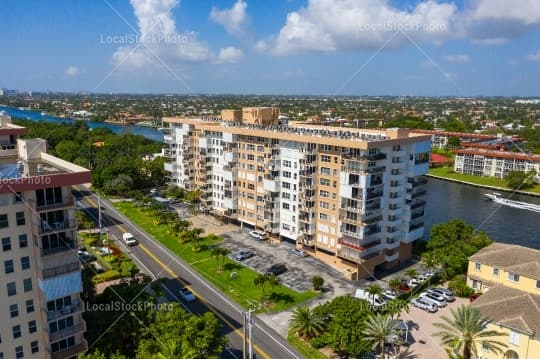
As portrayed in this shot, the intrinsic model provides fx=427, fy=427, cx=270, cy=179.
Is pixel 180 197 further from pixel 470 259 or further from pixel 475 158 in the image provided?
pixel 475 158

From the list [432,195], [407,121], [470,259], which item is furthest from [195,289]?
[407,121]

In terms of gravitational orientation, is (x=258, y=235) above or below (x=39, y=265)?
below

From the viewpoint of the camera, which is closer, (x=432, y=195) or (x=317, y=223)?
(x=317, y=223)

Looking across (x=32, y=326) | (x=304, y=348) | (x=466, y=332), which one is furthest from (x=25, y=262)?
(x=466, y=332)

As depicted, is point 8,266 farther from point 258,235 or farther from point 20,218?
point 258,235

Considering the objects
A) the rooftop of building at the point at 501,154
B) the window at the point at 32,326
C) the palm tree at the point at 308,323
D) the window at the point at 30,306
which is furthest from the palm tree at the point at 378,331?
the rooftop of building at the point at 501,154

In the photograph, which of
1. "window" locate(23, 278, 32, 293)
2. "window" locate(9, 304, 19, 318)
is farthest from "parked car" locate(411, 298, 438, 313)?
"window" locate(9, 304, 19, 318)

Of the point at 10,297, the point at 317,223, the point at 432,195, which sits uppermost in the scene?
the point at 10,297
